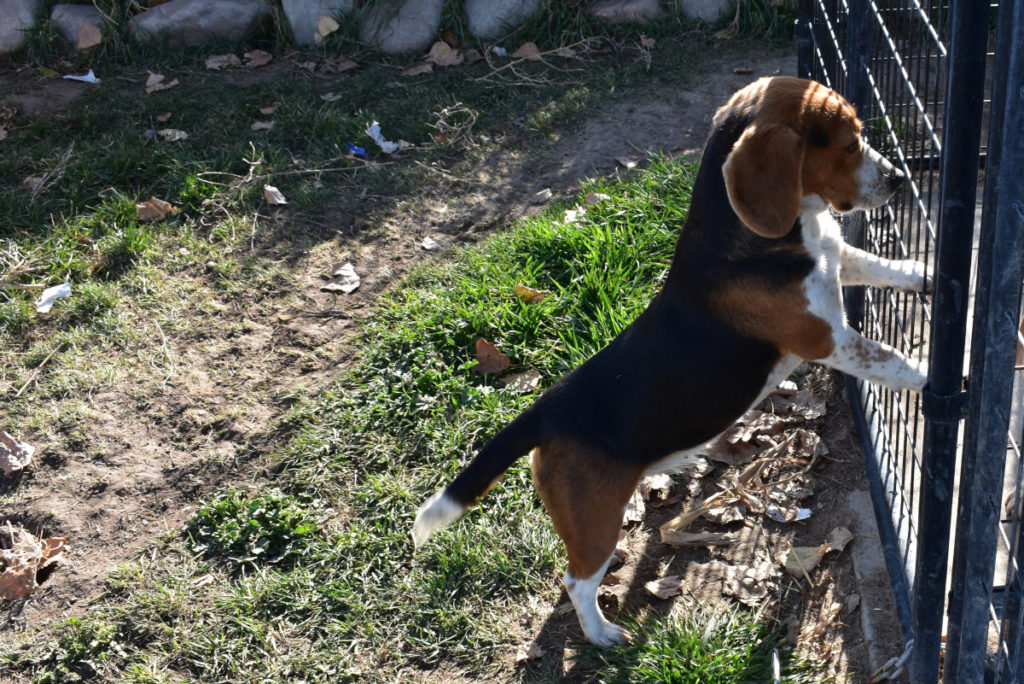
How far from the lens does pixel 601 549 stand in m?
3.34

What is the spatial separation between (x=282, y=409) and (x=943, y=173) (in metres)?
3.25

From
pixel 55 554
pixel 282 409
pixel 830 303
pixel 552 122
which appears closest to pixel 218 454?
pixel 282 409

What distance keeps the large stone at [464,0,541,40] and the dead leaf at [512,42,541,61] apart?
0.81 ft

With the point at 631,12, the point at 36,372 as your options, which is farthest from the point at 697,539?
the point at 631,12

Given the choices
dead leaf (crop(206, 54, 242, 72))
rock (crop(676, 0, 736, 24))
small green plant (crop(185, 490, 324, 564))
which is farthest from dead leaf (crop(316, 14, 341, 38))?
small green plant (crop(185, 490, 324, 564))

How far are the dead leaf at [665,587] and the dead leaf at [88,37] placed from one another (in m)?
6.04

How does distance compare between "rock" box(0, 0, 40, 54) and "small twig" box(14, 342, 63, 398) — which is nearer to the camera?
"small twig" box(14, 342, 63, 398)

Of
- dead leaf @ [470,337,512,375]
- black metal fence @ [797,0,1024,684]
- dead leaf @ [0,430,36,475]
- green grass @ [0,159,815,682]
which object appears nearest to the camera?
black metal fence @ [797,0,1024,684]

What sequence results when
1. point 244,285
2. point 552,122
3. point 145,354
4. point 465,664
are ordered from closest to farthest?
point 465,664, point 145,354, point 244,285, point 552,122

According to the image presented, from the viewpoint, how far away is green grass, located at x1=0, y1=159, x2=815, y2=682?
356 centimetres

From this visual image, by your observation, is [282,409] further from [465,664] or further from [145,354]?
[465,664]

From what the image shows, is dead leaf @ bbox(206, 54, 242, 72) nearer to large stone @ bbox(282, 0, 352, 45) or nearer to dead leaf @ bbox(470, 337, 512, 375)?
large stone @ bbox(282, 0, 352, 45)

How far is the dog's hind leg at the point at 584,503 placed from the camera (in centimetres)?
328

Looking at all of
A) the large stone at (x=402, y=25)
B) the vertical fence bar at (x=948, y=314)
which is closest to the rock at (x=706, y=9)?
the large stone at (x=402, y=25)
